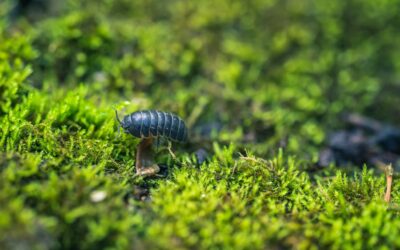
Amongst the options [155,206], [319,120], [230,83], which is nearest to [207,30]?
[230,83]

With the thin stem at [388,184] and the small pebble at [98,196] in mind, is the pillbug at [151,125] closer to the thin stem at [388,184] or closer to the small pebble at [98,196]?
the small pebble at [98,196]

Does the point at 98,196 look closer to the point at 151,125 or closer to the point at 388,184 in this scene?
the point at 151,125

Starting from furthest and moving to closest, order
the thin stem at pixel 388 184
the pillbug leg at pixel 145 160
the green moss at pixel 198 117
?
the pillbug leg at pixel 145 160, the thin stem at pixel 388 184, the green moss at pixel 198 117

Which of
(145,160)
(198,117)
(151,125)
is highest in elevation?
(151,125)

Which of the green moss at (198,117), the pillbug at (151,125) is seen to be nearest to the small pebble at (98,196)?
the green moss at (198,117)

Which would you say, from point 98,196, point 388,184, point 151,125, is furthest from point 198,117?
point 388,184

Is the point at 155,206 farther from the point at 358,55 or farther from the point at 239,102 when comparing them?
the point at 358,55

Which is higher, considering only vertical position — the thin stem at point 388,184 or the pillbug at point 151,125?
the pillbug at point 151,125

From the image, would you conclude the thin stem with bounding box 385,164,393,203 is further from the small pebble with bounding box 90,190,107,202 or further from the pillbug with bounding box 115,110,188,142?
the small pebble with bounding box 90,190,107,202
